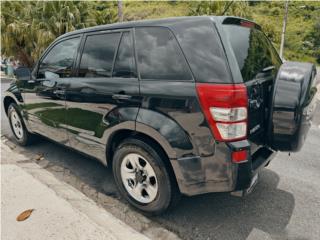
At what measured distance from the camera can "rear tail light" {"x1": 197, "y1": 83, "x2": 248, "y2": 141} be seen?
1972 mm

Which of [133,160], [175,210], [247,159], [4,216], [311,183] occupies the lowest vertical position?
[311,183]

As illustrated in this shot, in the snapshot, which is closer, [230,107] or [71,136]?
[230,107]

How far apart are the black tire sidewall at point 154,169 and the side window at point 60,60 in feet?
4.10

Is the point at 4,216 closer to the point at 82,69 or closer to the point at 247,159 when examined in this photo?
the point at 82,69

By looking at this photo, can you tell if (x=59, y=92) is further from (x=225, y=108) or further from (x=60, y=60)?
(x=225, y=108)

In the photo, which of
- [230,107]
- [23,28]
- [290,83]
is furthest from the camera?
[23,28]

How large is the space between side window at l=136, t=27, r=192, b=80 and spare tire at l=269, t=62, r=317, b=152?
78 centimetres

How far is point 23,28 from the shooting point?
15.1m

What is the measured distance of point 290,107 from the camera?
85.4 inches

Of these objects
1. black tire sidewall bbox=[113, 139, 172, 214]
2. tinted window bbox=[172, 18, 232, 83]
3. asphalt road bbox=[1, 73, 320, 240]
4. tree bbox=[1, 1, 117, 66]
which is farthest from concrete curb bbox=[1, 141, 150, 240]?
tree bbox=[1, 1, 117, 66]

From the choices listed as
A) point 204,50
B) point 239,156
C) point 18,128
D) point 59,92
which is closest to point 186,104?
point 204,50

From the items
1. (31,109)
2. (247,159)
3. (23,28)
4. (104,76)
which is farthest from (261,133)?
(23,28)

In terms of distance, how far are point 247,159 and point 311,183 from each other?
5.35 ft

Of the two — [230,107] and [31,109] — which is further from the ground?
[230,107]
